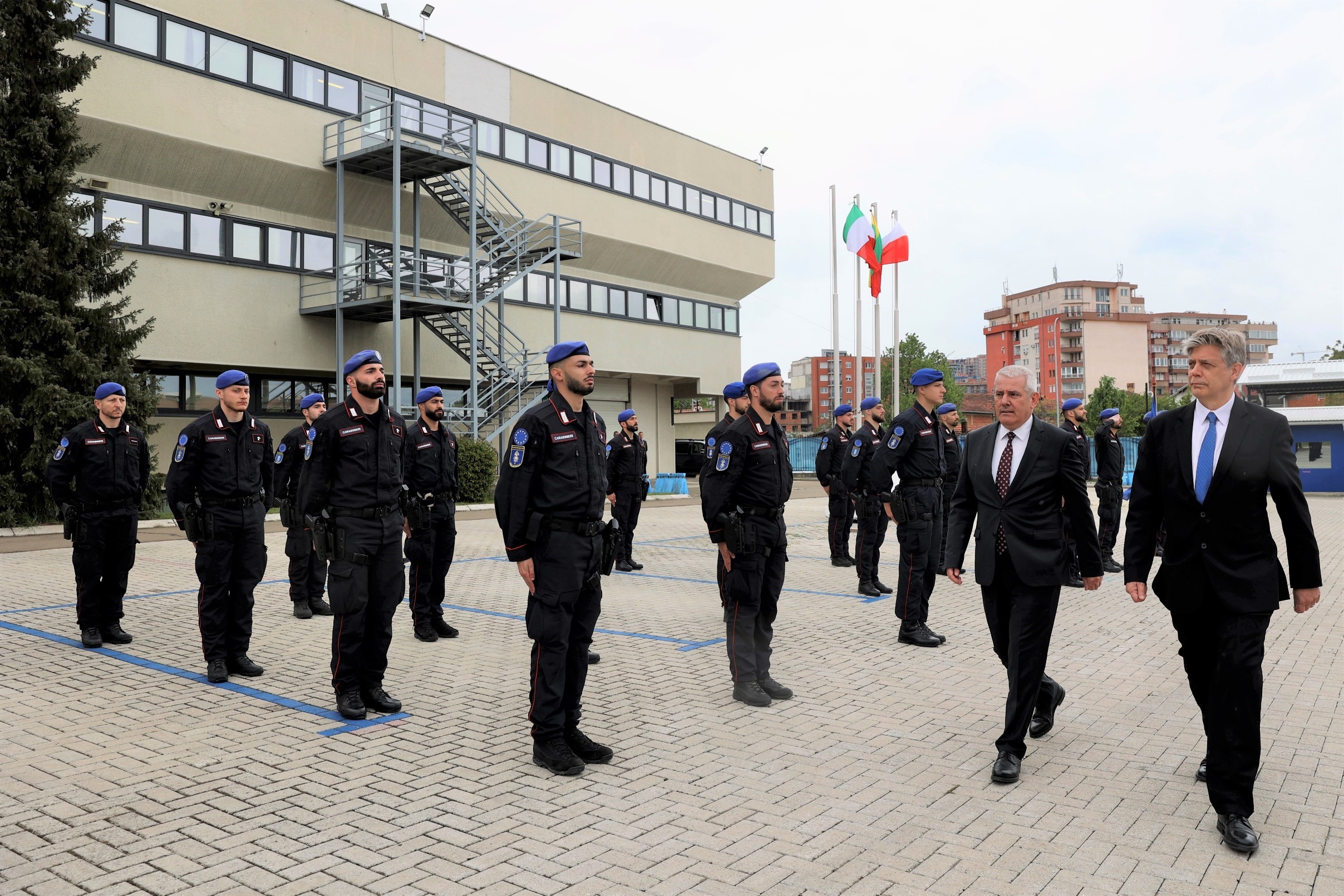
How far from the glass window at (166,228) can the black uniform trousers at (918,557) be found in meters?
19.9

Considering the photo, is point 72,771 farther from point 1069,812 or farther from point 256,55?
point 256,55

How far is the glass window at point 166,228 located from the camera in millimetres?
21250

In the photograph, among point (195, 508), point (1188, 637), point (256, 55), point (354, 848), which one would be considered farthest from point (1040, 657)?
point (256, 55)

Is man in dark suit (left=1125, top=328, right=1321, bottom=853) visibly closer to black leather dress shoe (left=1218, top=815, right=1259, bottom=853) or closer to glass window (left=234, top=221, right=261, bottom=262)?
black leather dress shoe (left=1218, top=815, right=1259, bottom=853)

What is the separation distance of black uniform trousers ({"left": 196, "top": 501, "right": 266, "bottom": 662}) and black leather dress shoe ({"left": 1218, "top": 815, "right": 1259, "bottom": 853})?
19.1 ft

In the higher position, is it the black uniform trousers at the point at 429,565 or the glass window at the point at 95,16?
the glass window at the point at 95,16

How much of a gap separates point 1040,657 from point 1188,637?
2.37ft

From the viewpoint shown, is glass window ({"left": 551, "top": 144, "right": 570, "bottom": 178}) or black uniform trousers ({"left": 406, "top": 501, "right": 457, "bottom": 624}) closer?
black uniform trousers ({"left": 406, "top": 501, "right": 457, "bottom": 624})

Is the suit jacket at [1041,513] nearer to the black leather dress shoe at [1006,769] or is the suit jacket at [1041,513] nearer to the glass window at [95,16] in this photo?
the black leather dress shoe at [1006,769]

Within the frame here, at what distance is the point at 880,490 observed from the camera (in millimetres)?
7949

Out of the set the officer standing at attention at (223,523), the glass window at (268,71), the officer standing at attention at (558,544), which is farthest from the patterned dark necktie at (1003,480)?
the glass window at (268,71)

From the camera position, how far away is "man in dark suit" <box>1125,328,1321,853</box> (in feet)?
12.6

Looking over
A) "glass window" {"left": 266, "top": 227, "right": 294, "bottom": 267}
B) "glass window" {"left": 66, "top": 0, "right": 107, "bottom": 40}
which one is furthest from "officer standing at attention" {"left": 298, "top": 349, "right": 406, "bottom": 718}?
"glass window" {"left": 266, "top": 227, "right": 294, "bottom": 267}

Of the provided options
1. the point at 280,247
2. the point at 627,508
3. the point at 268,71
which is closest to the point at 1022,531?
the point at 627,508
